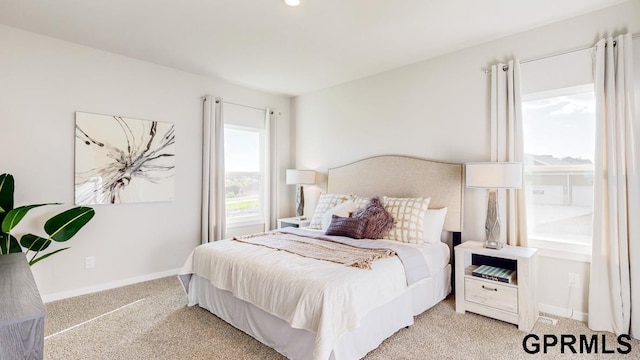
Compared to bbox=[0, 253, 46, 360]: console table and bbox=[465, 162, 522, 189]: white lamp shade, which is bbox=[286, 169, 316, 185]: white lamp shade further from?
bbox=[0, 253, 46, 360]: console table

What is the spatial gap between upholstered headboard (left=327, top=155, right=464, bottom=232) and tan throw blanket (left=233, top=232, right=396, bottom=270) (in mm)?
1123

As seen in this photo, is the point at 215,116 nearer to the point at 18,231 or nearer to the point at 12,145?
the point at 12,145

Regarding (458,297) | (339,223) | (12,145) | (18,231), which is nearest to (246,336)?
(339,223)

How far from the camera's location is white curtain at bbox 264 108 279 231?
4.95 m

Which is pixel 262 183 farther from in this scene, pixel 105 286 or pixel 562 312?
pixel 562 312

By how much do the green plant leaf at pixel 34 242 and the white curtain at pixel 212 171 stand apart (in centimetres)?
160

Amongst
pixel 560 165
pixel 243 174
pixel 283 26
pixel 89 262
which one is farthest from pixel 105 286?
pixel 560 165

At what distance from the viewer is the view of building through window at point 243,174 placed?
466cm

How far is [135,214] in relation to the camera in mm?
3705

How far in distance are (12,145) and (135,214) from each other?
1.24m

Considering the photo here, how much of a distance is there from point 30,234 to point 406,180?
12.2 ft

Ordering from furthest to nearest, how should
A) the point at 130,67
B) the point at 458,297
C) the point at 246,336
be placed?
the point at 130,67 < the point at 458,297 < the point at 246,336

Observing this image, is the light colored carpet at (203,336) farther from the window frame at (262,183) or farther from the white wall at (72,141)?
the window frame at (262,183)

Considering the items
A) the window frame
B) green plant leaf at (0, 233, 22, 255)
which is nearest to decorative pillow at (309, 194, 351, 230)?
the window frame
